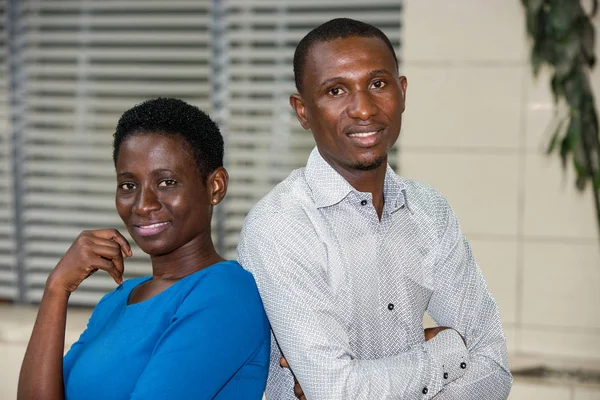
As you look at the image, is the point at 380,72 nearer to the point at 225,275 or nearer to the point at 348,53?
the point at 348,53

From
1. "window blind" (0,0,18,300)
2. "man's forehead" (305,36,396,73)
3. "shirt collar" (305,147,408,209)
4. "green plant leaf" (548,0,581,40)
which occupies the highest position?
"green plant leaf" (548,0,581,40)

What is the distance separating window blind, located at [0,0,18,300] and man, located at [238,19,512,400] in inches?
122

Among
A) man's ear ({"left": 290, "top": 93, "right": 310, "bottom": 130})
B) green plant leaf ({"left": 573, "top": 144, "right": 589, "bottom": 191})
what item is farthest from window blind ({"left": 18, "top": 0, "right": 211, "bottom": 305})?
man's ear ({"left": 290, "top": 93, "right": 310, "bottom": 130})

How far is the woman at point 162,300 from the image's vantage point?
1.46 metres

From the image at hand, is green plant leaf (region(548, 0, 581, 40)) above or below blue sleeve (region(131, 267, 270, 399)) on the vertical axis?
above

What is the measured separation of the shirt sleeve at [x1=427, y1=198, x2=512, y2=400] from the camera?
1.72m

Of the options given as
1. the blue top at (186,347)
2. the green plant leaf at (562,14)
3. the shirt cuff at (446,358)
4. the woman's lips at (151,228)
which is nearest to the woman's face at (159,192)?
the woman's lips at (151,228)

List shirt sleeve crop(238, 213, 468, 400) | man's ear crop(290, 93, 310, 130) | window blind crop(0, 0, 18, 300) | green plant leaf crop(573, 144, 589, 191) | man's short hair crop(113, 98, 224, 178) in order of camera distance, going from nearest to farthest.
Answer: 1. shirt sleeve crop(238, 213, 468, 400)
2. man's short hair crop(113, 98, 224, 178)
3. man's ear crop(290, 93, 310, 130)
4. green plant leaf crop(573, 144, 589, 191)
5. window blind crop(0, 0, 18, 300)

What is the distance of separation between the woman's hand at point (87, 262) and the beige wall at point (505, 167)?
2354 millimetres

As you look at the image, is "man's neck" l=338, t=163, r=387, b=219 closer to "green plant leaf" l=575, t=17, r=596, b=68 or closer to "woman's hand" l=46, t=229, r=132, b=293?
"woman's hand" l=46, t=229, r=132, b=293

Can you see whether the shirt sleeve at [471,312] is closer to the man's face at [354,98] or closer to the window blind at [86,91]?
the man's face at [354,98]

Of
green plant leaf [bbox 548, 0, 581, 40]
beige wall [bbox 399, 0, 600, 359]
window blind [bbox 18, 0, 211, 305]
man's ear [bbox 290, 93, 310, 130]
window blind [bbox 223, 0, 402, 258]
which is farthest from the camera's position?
window blind [bbox 18, 0, 211, 305]

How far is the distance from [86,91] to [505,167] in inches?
88.0

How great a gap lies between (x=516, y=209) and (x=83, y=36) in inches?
95.2
